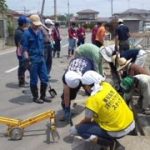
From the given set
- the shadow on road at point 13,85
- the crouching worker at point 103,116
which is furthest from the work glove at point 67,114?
the shadow on road at point 13,85

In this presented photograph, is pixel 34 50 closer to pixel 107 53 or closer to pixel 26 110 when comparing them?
pixel 26 110

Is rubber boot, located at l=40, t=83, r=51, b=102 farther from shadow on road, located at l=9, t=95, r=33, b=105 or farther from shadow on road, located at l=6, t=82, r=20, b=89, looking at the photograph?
shadow on road, located at l=6, t=82, r=20, b=89

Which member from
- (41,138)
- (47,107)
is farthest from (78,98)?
(41,138)

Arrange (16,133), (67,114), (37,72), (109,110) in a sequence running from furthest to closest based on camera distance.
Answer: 1. (37,72)
2. (67,114)
3. (16,133)
4. (109,110)

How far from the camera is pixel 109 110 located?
5.63m

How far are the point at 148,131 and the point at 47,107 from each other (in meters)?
2.66

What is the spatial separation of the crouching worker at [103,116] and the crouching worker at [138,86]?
67.2 inches

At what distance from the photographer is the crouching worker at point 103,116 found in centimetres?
562

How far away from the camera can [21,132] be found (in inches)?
279

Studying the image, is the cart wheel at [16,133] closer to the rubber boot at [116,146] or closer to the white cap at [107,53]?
the rubber boot at [116,146]

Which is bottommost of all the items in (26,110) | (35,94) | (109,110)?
(26,110)

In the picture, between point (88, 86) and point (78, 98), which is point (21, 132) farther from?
point (78, 98)

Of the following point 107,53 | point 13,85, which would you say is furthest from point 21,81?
point 107,53

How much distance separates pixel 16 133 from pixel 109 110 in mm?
2005
